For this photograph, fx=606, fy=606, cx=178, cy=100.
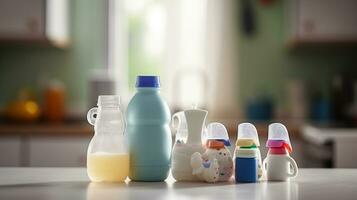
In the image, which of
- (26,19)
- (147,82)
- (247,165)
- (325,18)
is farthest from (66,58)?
(247,165)

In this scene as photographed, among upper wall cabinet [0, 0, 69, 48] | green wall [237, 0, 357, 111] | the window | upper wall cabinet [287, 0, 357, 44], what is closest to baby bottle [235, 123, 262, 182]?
upper wall cabinet [287, 0, 357, 44]

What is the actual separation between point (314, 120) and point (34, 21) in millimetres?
1771

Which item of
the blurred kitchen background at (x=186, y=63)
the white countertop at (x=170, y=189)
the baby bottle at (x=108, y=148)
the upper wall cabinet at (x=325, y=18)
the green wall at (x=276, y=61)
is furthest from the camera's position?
the green wall at (x=276, y=61)

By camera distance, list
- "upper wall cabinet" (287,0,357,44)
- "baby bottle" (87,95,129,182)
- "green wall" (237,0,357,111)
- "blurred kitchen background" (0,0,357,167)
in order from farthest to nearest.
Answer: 1. "green wall" (237,0,357,111)
2. "blurred kitchen background" (0,0,357,167)
3. "upper wall cabinet" (287,0,357,44)
4. "baby bottle" (87,95,129,182)

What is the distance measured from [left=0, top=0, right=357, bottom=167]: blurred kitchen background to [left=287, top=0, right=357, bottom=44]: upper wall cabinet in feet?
0.75

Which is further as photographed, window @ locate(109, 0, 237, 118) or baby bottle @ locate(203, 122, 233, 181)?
window @ locate(109, 0, 237, 118)

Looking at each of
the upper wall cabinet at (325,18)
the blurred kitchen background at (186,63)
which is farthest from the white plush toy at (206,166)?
the blurred kitchen background at (186,63)

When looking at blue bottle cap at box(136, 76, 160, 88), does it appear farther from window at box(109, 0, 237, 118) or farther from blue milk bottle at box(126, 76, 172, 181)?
window at box(109, 0, 237, 118)

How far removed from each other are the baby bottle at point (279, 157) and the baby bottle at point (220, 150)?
0.30 feet

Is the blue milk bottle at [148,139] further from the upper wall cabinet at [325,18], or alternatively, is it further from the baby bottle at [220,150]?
the upper wall cabinet at [325,18]

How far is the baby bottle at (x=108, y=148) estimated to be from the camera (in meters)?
1.28

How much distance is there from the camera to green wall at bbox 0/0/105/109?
154 inches

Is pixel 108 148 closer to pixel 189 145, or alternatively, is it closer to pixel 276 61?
pixel 189 145

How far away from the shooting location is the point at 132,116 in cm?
131
